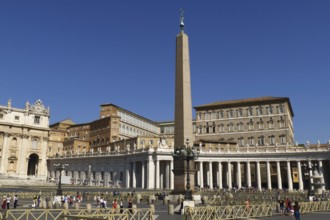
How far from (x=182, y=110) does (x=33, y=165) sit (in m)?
56.9

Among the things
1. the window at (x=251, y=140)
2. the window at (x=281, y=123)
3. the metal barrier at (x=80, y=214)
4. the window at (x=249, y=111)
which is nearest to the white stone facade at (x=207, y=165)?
the window at (x=251, y=140)

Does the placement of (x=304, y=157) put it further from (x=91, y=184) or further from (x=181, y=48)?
(x=91, y=184)

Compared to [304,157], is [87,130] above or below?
above

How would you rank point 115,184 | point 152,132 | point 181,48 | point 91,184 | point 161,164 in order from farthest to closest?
point 152,132
point 91,184
point 115,184
point 161,164
point 181,48

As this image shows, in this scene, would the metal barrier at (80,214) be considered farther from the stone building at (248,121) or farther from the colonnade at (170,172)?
the stone building at (248,121)

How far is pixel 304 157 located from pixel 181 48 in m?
34.5

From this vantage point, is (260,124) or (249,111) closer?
(260,124)

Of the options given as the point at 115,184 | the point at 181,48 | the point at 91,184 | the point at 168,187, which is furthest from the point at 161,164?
the point at 181,48

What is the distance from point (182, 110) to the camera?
27.8 m

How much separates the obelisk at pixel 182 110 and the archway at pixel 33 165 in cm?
5355

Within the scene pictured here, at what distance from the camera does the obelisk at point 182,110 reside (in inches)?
1069

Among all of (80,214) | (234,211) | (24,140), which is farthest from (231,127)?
(80,214)

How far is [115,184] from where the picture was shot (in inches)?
2408

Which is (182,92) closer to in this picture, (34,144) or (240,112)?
(240,112)
